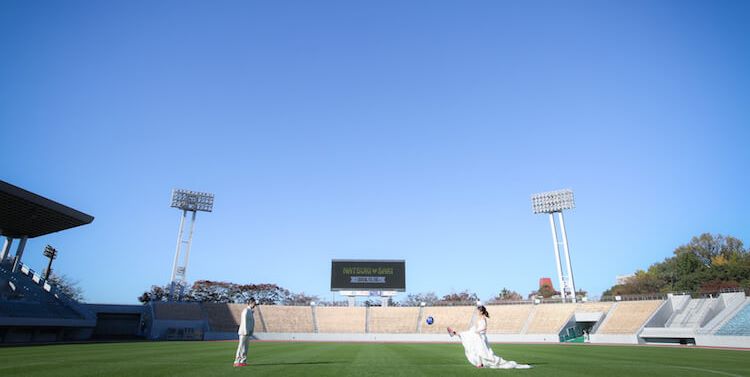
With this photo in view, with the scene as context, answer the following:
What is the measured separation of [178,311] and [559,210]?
54.0m

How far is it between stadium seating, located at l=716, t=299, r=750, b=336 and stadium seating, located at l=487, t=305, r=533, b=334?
1864 centimetres

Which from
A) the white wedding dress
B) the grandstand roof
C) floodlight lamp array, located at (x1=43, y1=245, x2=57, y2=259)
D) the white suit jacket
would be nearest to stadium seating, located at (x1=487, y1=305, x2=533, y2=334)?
the white wedding dress

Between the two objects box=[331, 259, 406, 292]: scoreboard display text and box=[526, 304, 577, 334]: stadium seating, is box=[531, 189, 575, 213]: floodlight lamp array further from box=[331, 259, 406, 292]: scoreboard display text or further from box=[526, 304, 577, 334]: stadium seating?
box=[331, 259, 406, 292]: scoreboard display text

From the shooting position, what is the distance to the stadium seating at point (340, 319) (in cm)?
5053

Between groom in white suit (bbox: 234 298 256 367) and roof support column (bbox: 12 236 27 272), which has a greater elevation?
roof support column (bbox: 12 236 27 272)

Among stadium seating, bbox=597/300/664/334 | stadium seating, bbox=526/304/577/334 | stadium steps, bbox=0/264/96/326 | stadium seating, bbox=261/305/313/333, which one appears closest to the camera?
stadium steps, bbox=0/264/96/326

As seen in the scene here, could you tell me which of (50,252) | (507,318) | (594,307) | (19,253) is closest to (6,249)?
(19,253)

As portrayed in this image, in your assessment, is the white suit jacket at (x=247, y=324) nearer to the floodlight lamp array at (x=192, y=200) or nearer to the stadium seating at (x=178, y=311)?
the stadium seating at (x=178, y=311)

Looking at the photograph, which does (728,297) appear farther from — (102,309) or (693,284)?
(102,309)

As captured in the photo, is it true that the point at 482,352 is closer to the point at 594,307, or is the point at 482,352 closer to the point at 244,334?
the point at 244,334

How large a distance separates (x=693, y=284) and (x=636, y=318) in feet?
109

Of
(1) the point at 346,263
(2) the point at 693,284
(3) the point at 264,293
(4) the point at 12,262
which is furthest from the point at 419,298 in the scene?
(4) the point at 12,262

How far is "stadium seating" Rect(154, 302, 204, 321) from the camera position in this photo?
157ft

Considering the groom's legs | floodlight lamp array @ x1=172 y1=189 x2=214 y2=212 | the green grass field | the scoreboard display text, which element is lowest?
the green grass field
